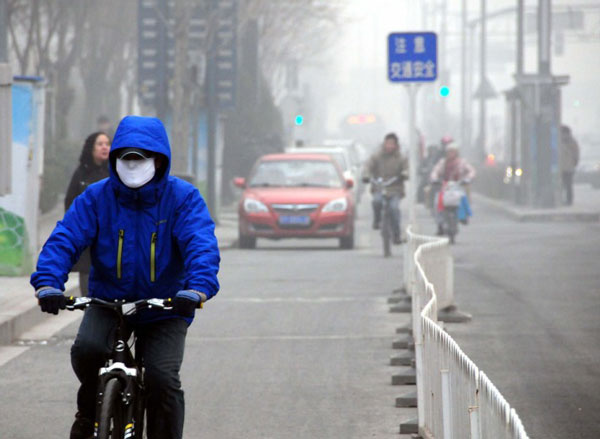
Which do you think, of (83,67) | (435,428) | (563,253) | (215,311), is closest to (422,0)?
(83,67)

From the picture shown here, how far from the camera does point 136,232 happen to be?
6211 mm

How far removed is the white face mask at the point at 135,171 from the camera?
6.14m

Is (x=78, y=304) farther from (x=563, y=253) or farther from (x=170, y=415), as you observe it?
(x=563, y=253)

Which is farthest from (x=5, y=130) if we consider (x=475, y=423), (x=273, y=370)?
(x=475, y=423)

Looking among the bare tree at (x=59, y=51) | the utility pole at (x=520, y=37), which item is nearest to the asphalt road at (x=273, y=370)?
the bare tree at (x=59, y=51)

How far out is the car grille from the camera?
24312 mm

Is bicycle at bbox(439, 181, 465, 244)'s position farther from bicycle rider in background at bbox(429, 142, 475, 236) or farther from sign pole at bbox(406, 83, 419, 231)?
sign pole at bbox(406, 83, 419, 231)

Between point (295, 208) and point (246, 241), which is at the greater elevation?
point (295, 208)

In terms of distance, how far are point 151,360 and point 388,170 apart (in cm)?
1718

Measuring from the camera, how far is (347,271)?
19.9 meters

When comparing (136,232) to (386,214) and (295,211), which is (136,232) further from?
(295,211)

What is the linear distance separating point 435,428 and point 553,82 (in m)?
29.3

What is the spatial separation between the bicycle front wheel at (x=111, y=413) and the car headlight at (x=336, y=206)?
60.4 ft

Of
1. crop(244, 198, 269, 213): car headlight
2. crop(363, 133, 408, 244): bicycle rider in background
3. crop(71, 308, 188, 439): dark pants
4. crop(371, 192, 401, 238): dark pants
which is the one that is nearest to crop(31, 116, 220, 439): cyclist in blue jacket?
crop(71, 308, 188, 439): dark pants
